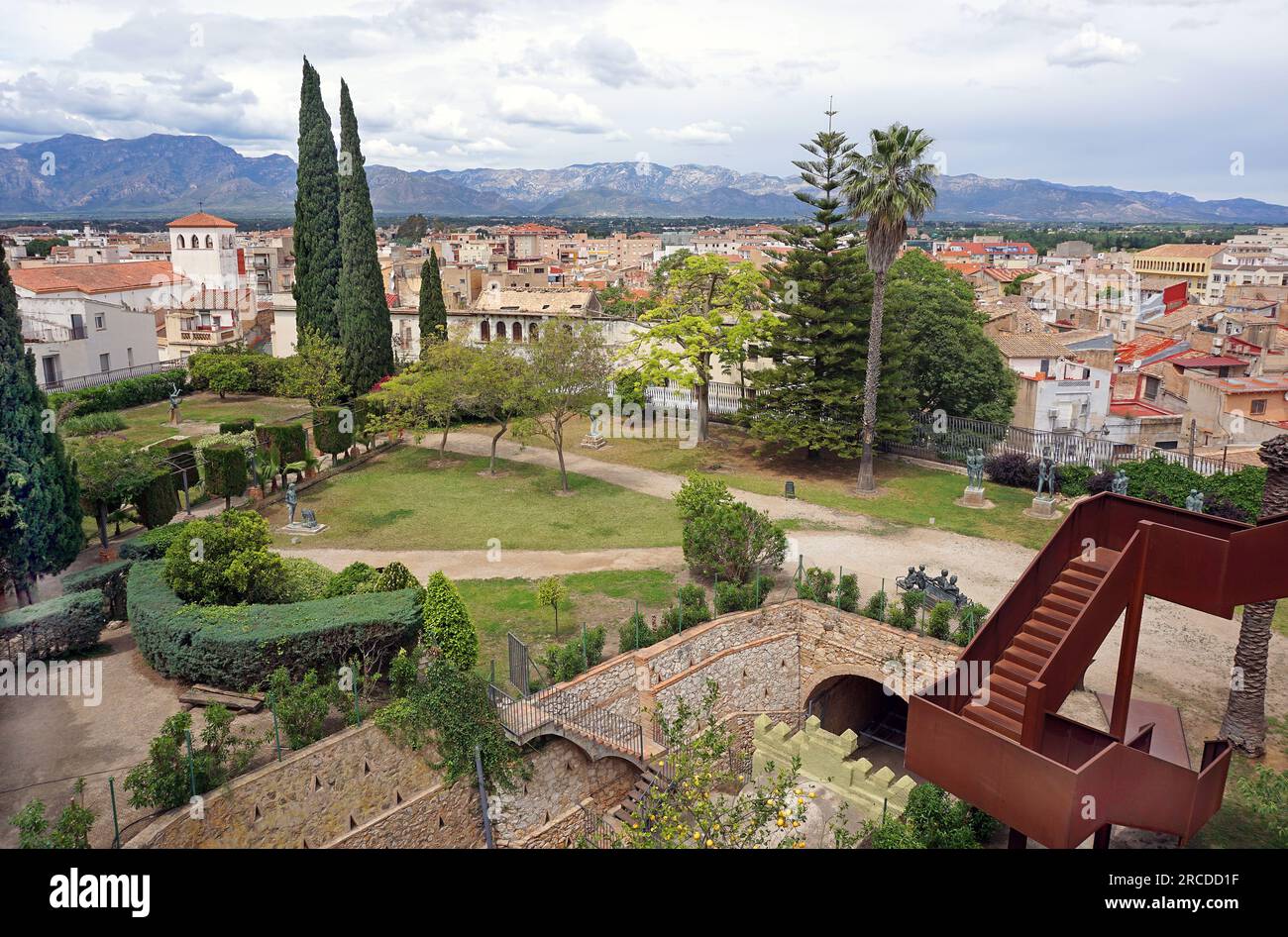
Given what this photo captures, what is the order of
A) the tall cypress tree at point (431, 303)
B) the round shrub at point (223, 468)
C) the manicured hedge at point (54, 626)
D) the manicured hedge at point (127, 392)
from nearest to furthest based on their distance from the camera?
the manicured hedge at point (54, 626) → the round shrub at point (223, 468) → the manicured hedge at point (127, 392) → the tall cypress tree at point (431, 303)

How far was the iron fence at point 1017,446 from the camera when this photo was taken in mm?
29578

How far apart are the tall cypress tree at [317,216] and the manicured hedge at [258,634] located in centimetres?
2583

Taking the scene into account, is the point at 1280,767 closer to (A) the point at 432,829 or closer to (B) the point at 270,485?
(A) the point at 432,829

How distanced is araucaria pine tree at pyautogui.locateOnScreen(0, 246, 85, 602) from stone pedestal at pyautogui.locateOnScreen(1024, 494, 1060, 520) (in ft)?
86.7

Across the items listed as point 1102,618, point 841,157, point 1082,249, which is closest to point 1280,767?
point 1102,618

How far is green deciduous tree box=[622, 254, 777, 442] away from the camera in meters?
33.8

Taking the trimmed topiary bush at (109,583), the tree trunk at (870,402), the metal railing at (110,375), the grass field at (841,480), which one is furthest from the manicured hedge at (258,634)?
the metal railing at (110,375)

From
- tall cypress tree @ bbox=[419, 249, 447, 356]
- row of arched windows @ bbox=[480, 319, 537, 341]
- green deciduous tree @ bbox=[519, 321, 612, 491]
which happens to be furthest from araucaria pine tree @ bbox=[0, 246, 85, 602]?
row of arched windows @ bbox=[480, 319, 537, 341]

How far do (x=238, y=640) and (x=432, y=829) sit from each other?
4.76 metres

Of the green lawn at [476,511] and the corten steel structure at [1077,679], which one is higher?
the corten steel structure at [1077,679]

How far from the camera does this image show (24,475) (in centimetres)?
1802

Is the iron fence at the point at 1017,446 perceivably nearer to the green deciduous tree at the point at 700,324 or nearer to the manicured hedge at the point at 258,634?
the green deciduous tree at the point at 700,324

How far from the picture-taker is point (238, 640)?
15.2 meters
